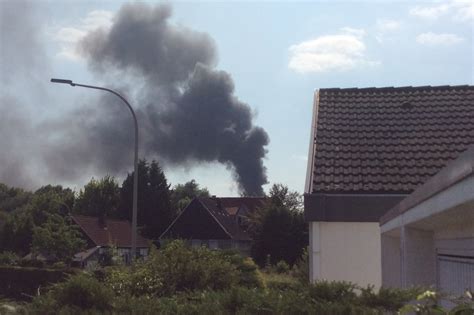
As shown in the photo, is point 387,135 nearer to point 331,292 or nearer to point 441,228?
point 441,228

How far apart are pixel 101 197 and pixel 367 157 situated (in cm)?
6872

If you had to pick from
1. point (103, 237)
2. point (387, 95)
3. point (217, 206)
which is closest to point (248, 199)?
point (217, 206)

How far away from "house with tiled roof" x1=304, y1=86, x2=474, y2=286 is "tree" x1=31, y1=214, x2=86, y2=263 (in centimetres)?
3315

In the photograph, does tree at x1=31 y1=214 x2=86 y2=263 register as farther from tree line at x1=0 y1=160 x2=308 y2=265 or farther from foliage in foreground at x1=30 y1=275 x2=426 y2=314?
foliage in foreground at x1=30 y1=275 x2=426 y2=314

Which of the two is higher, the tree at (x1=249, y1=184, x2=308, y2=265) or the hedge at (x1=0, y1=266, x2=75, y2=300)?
the tree at (x1=249, y1=184, x2=308, y2=265)

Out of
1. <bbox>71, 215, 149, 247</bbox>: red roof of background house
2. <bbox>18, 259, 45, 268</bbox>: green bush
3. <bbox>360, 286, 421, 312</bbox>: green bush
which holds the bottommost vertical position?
<bbox>18, 259, 45, 268</bbox>: green bush

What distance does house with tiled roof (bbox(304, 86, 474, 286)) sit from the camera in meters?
9.76

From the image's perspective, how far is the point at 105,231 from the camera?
58.1 meters

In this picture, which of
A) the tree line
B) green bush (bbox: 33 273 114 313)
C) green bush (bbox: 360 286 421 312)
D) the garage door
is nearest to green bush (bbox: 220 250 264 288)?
green bush (bbox: 33 273 114 313)

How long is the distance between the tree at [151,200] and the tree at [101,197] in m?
8.02

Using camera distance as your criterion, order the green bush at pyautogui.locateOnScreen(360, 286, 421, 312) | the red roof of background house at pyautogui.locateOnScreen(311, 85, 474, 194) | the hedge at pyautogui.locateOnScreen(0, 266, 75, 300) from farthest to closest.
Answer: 1. the hedge at pyautogui.locateOnScreen(0, 266, 75, 300)
2. the red roof of background house at pyautogui.locateOnScreen(311, 85, 474, 194)
3. the green bush at pyautogui.locateOnScreen(360, 286, 421, 312)

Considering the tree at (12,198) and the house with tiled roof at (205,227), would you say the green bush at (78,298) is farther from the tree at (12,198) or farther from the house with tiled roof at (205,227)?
the tree at (12,198)

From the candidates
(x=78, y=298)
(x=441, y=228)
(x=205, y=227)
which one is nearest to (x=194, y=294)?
(x=78, y=298)

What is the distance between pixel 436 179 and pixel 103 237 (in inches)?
2150
